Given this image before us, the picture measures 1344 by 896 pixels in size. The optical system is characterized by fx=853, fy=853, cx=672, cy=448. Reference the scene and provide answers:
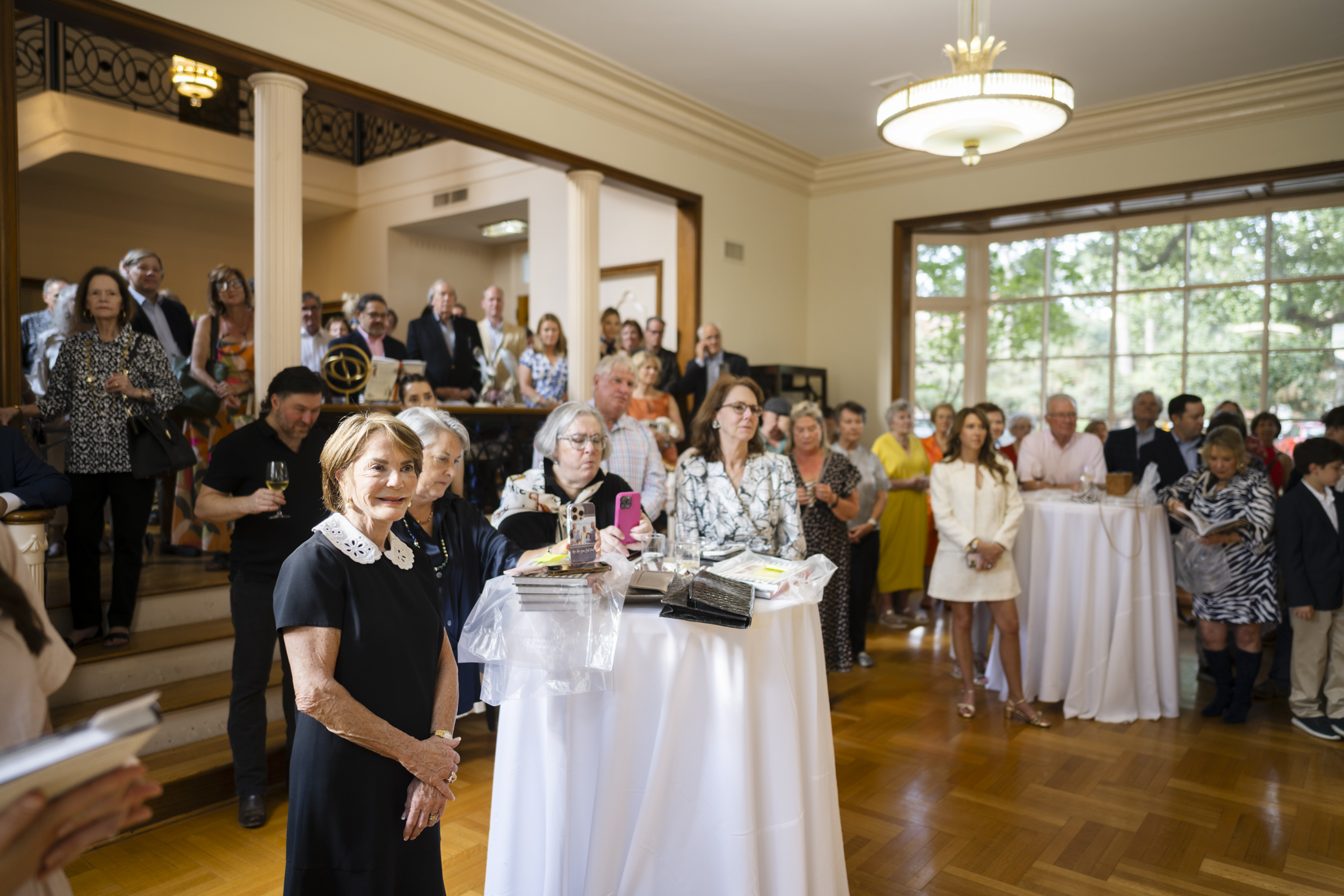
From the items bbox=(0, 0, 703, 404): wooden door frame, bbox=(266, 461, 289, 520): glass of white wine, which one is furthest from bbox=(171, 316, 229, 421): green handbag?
bbox=(266, 461, 289, 520): glass of white wine

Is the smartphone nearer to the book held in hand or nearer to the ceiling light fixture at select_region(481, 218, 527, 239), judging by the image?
the book held in hand

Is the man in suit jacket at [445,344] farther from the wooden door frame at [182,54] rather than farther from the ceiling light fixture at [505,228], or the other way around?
the ceiling light fixture at [505,228]

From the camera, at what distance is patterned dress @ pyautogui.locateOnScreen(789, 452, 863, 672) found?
4.90 meters

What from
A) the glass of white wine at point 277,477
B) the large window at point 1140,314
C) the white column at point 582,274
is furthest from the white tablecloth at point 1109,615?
the large window at point 1140,314

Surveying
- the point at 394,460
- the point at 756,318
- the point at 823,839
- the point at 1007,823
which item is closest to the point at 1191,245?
the point at 756,318

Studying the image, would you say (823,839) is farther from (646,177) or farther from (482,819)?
(646,177)

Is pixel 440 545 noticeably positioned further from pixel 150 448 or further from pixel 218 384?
pixel 218 384

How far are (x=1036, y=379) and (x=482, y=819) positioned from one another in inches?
321

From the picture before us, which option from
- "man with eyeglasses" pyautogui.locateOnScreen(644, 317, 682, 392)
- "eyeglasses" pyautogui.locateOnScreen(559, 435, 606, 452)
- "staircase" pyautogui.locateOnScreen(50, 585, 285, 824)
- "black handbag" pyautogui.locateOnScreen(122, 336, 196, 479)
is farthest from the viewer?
"man with eyeglasses" pyautogui.locateOnScreen(644, 317, 682, 392)

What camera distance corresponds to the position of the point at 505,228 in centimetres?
995

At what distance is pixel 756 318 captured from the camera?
8367mm

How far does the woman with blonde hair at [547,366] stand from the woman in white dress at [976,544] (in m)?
2.89

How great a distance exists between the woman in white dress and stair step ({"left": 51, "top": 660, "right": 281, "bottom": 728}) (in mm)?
3222

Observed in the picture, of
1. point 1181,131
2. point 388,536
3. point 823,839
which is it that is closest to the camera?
point 388,536
